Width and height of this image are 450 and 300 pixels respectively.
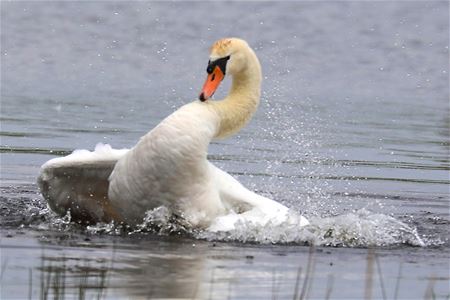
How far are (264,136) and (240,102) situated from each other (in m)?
6.99

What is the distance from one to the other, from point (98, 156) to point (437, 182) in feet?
17.3

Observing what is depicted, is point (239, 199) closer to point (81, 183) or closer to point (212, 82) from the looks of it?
point (212, 82)

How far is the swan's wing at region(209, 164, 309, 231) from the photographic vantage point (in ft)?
33.4

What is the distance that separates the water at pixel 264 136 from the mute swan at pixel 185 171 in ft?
0.64

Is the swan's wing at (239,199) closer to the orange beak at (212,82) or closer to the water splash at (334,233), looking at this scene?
A: the water splash at (334,233)

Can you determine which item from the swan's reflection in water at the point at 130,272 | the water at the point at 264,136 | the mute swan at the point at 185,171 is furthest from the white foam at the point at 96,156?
the swan's reflection in water at the point at 130,272

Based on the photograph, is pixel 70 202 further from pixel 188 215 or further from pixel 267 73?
pixel 267 73

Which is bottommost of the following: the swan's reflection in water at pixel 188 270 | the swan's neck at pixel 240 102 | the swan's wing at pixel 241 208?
the swan's reflection in water at pixel 188 270

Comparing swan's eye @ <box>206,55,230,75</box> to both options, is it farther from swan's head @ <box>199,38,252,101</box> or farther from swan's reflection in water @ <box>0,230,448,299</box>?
swan's reflection in water @ <box>0,230,448,299</box>

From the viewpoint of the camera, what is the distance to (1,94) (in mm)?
21672

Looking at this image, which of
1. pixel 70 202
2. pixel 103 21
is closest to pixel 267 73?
pixel 103 21

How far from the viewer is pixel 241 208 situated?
1041 centimetres

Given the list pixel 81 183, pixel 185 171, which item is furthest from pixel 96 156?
pixel 185 171

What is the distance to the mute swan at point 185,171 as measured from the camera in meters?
10.1
